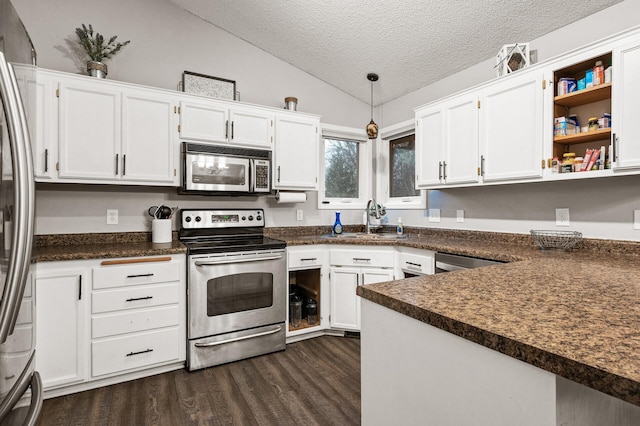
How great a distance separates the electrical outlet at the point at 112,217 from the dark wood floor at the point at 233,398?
4.15 ft

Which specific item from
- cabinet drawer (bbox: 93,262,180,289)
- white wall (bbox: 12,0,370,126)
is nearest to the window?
white wall (bbox: 12,0,370,126)

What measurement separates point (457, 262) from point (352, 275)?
985mm

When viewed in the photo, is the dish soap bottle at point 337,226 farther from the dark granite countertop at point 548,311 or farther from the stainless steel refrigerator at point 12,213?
the stainless steel refrigerator at point 12,213

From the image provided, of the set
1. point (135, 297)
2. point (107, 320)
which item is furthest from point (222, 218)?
point (107, 320)

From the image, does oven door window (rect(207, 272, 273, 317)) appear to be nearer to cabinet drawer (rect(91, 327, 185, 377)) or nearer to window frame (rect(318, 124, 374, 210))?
cabinet drawer (rect(91, 327, 185, 377))

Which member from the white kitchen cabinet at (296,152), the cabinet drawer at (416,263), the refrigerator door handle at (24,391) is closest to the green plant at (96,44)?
the white kitchen cabinet at (296,152)

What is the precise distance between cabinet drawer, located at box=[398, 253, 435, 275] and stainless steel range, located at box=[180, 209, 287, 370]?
1.03 m

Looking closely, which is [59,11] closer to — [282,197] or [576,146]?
[282,197]

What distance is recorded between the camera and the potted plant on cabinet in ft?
8.05

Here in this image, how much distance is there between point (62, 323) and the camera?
2025 millimetres

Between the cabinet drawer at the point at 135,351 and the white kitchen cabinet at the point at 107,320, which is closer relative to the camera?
the white kitchen cabinet at the point at 107,320

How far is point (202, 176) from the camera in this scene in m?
2.72

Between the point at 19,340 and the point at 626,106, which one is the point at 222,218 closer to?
the point at 19,340

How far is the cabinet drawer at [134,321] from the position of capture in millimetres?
2127
